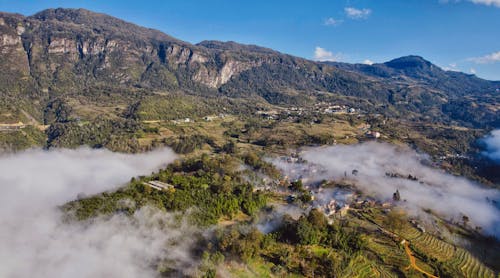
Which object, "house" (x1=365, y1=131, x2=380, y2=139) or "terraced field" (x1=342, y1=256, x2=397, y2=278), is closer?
"terraced field" (x1=342, y1=256, x2=397, y2=278)

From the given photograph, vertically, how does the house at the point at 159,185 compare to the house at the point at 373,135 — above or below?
below

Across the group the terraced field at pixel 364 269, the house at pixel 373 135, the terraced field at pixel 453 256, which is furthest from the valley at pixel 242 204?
the house at pixel 373 135

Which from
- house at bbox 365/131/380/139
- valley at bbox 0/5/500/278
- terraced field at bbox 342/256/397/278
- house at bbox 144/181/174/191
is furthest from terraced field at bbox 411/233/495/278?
house at bbox 365/131/380/139

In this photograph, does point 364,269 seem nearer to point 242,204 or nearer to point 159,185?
point 242,204

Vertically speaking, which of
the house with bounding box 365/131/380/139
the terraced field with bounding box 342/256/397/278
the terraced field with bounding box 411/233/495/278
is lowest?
the terraced field with bounding box 411/233/495/278

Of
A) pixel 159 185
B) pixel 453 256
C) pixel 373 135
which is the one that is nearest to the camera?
pixel 453 256

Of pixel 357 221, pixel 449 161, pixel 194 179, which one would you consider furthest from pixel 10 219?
pixel 449 161

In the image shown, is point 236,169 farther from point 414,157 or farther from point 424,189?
point 414,157

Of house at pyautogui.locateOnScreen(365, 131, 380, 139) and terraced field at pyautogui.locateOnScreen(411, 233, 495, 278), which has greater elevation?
house at pyautogui.locateOnScreen(365, 131, 380, 139)

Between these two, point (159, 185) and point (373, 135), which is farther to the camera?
point (373, 135)

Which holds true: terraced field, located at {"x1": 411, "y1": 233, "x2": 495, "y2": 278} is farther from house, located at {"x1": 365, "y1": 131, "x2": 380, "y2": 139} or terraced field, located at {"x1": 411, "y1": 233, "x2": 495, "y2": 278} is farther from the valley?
house, located at {"x1": 365, "y1": 131, "x2": 380, "y2": 139}

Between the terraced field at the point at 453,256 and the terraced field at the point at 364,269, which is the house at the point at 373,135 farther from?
the terraced field at the point at 364,269

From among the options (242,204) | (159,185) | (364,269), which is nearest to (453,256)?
(364,269)
